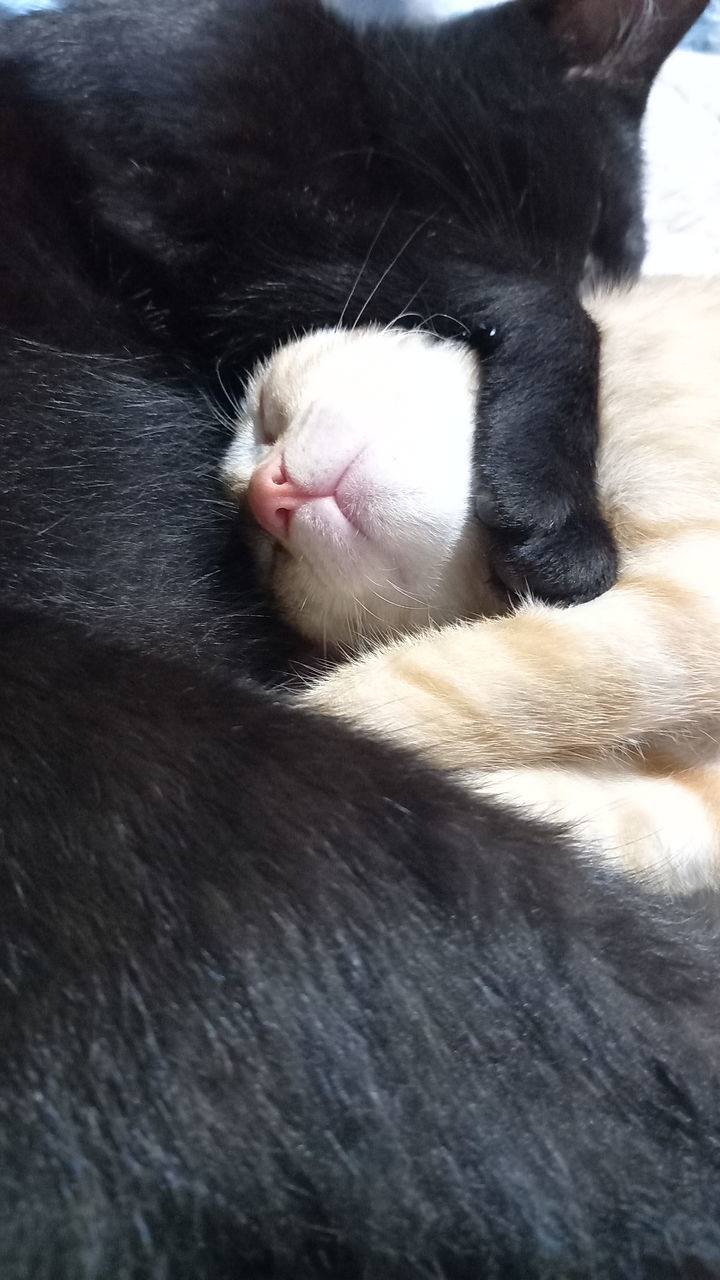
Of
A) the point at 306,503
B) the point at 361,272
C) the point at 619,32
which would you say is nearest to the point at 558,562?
the point at 306,503

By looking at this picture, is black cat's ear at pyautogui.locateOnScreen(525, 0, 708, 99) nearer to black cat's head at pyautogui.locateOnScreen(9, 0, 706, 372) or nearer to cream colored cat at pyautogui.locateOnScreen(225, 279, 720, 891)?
black cat's head at pyautogui.locateOnScreen(9, 0, 706, 372)

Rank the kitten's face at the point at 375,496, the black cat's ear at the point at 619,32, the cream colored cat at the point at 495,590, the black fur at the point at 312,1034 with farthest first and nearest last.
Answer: the black cat's ear at the point at 619,32, the kitten's face at the point at 375,496, the cream colored cat at the point at 495,590, the black fur at the point at 312,1034

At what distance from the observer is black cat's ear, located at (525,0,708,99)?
1.19 m

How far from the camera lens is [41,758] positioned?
1.96ft

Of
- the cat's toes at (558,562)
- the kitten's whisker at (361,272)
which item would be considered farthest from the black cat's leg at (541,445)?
the kitten's whisker at (361,272)

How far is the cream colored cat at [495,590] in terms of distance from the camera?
0.73 metres

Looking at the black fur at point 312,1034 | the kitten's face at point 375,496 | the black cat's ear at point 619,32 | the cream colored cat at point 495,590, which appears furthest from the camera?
the black cat's ear at point 619,32

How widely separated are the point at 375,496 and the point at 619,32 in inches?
26.6

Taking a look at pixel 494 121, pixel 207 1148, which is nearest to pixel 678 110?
pixel 494 121

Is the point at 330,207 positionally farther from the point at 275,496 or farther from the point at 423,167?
the point at 275,496

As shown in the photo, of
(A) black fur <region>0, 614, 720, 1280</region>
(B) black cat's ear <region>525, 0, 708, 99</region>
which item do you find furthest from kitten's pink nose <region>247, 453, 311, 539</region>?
(B) black cat's ear <region>525, 0, 708, 99</region>

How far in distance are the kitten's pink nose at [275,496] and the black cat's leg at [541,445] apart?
13 centimetres

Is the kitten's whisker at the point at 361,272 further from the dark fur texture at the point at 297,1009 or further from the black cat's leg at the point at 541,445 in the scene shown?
the dark fur texture at the point at 297,1009

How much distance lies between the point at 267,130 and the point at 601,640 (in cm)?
55
